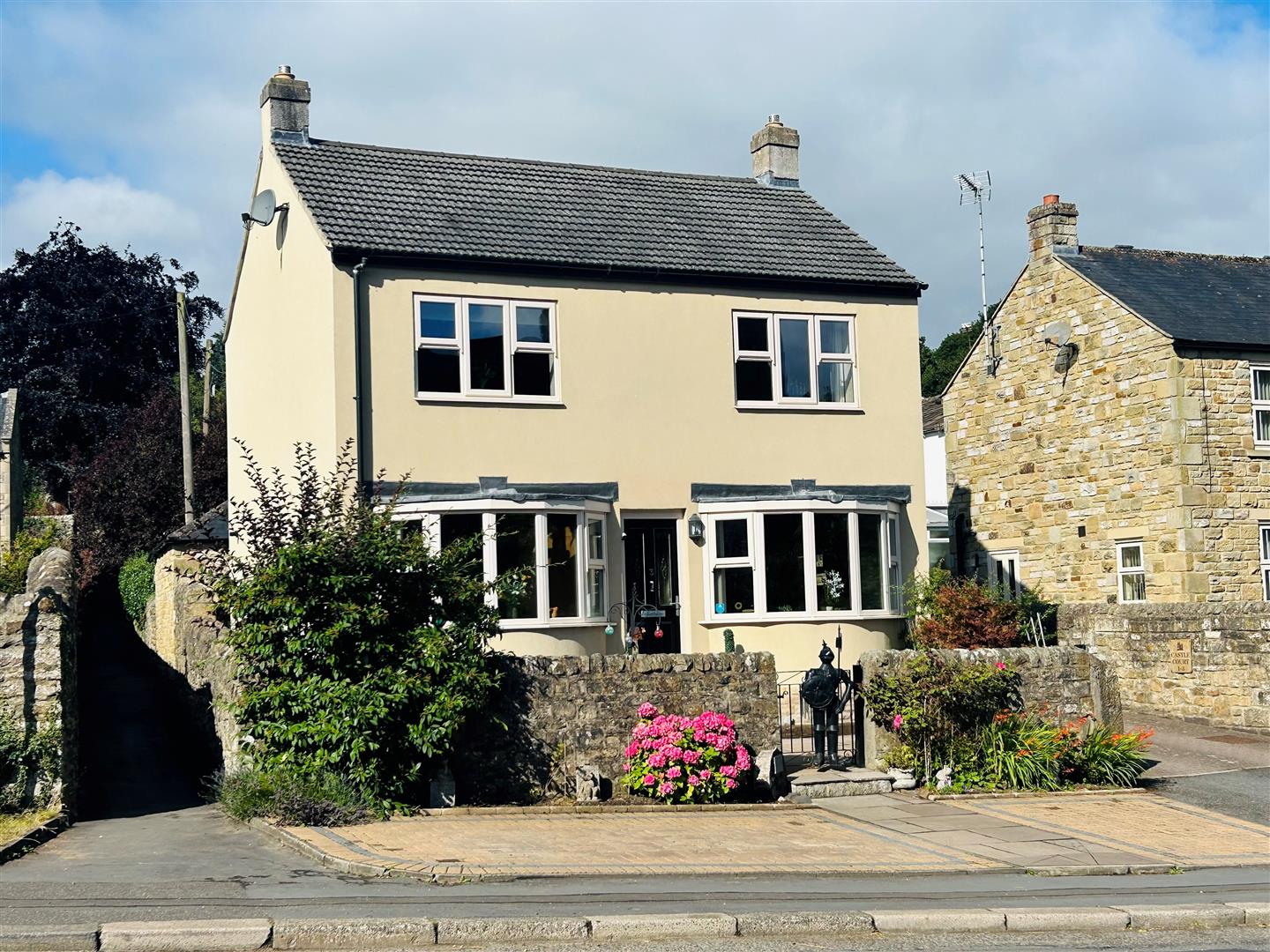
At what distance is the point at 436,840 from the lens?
1188 centimetres

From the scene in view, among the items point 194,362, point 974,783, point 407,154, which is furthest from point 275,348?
point 194,362

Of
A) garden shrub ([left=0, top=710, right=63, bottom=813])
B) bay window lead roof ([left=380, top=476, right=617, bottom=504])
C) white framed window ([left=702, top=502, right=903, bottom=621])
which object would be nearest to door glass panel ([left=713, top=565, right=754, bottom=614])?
white framed window ([left=702, top=502, right=903, bottom=621])

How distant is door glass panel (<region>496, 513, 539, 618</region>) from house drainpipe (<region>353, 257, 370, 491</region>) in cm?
198

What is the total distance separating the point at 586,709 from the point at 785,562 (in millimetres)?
6224

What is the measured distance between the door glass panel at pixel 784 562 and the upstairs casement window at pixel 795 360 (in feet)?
6.34

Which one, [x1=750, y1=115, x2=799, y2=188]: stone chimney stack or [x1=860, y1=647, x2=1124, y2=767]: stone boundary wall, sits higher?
[x1=750, y1=115, x2=799, y2=188]: stone chimney stack

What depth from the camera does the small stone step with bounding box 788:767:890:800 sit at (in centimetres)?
1488

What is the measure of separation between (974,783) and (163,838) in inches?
345

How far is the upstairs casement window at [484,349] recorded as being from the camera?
19.2 m

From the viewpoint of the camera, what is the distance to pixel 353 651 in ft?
44.8

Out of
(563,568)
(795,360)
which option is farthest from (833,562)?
(563,568)

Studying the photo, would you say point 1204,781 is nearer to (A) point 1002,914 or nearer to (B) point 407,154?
(A) point 1002,914

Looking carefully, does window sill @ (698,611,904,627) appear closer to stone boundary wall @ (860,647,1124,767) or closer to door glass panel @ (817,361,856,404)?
door glass panel @ (817,361,856,404)

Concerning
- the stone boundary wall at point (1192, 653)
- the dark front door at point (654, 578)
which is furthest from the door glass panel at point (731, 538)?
the stone boundary wall at point (1192, 653)
